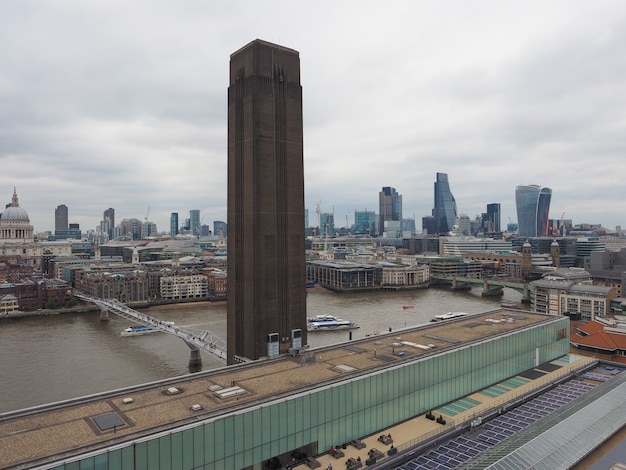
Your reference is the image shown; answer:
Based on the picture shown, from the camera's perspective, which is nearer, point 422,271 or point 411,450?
point 411,450

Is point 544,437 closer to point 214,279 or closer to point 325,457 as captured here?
point 325,457

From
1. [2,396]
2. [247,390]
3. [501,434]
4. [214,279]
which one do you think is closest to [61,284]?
[214,279]

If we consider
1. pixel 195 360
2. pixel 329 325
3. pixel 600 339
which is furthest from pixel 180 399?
pixel 329 325

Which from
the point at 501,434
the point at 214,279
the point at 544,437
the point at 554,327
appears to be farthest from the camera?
the point at 214,279

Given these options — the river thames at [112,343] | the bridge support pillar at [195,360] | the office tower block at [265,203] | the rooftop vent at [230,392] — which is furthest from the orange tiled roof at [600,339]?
the bridge support pillar at [195,360]

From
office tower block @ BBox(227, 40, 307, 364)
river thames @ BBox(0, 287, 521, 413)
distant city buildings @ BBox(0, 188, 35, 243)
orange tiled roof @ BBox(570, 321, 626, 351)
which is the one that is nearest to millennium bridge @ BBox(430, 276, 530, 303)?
river thames @ BBox(0, 287, 521, 413)

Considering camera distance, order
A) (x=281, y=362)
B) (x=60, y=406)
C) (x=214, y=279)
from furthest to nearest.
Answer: (x=214, y=279), (x=281, y=362), (x=60, y=406)

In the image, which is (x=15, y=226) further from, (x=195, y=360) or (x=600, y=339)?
(x=600, y=339)

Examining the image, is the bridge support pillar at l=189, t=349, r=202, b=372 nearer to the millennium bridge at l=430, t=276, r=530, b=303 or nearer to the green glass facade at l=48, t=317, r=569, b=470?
the green glass facade at l=48, t=317, r=569, b=470
